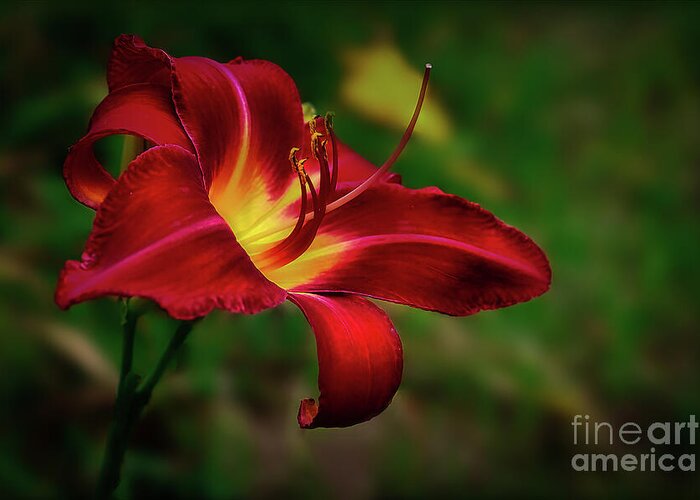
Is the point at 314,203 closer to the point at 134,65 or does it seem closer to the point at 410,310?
the point at 134,65

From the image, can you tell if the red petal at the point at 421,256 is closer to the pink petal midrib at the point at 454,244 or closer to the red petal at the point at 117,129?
the pink petal midrib at the point at 454,244

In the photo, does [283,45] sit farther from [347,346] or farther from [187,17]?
[347,346]

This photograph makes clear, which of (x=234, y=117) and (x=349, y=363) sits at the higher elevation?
(x=234, y=117)

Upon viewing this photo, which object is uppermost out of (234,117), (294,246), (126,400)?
(234,117)

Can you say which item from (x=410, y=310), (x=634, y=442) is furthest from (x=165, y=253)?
(x=634, y=442)

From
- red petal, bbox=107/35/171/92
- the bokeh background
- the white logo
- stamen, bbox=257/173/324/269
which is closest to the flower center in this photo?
stamen, bbox=257/173/324/269

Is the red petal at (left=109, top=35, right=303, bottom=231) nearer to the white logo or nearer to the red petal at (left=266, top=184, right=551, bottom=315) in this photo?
the red petal at (left=266, top=184, right=551, bottom=315)
